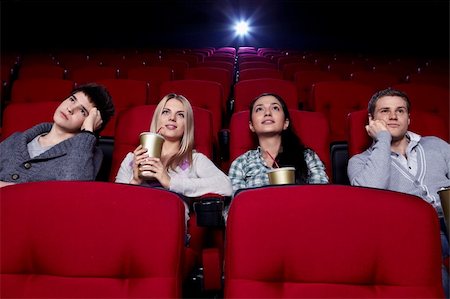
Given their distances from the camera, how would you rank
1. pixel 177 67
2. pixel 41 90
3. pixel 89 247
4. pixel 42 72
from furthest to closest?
pixel 177 67, pixel 42 72, pixel 41 90, pixel 89 247

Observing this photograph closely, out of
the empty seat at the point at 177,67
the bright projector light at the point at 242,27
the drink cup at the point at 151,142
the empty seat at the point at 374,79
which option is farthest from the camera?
the bright projector light at the point at 242,27

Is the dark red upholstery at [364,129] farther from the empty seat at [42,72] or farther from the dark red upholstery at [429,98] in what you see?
the empty seat at [42,72]

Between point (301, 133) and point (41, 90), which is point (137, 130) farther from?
point (41, 90)

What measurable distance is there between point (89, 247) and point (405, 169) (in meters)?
0.64

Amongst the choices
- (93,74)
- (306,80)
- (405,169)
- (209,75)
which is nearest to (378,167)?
(405,169)

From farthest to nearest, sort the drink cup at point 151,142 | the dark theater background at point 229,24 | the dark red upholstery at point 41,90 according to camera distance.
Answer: the dark theater background at point 229,24 < the dark red upholstery at point 41,90 < the drink cup at point 151,142

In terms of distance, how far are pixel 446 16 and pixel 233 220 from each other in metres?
4.37

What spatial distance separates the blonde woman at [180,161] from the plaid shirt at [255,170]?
4 cm

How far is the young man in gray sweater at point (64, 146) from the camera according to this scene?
2.58 feet

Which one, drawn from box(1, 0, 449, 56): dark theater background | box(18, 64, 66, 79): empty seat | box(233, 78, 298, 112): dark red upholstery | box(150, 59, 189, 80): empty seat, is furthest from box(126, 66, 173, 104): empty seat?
box(1, 0, 449, 56): dark theater background

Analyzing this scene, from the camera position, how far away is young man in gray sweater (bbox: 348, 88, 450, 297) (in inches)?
31.9

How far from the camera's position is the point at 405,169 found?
0.85 meters

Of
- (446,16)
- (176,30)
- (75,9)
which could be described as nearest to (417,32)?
(446,16)

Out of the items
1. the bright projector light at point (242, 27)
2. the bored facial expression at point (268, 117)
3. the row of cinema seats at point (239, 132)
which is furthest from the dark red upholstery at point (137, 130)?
the bright projector light at point (242, 27)
